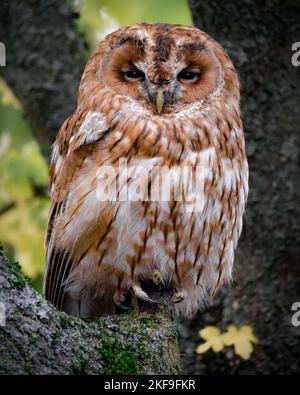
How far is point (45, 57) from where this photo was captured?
4.20m

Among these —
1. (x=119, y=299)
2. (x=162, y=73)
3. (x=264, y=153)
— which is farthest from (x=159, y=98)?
(x=264, y=153)

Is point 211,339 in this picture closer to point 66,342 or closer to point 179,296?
point 179,296

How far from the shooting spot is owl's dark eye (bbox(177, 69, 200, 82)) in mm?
3246

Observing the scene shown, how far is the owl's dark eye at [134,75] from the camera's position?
10.6ft

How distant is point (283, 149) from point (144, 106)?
985 millimetres

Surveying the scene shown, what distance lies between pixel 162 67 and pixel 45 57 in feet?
4.14

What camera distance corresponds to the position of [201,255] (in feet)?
10.7

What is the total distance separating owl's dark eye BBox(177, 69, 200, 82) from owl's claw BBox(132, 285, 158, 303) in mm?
888

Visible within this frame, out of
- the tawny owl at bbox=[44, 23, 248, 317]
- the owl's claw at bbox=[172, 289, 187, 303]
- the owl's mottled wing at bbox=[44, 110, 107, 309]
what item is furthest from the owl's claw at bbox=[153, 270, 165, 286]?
the owl's mottled wing at bbox=[44, 110, 107, 309]

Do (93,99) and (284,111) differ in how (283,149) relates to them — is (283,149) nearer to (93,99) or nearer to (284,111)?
(284,111)

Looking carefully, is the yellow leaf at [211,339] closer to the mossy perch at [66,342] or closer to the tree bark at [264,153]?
the tree bark at [264,153]

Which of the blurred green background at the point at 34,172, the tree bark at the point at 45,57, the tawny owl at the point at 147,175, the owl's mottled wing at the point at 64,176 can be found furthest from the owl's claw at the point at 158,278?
the blurred green background at the point at 34,172

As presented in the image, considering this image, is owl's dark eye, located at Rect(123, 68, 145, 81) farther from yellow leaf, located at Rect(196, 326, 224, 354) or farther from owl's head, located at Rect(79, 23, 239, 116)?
yellow leaf, located at Rect(196, 326, 224, 354)

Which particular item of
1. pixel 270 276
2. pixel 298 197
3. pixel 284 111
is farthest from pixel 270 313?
pixel 284 111
